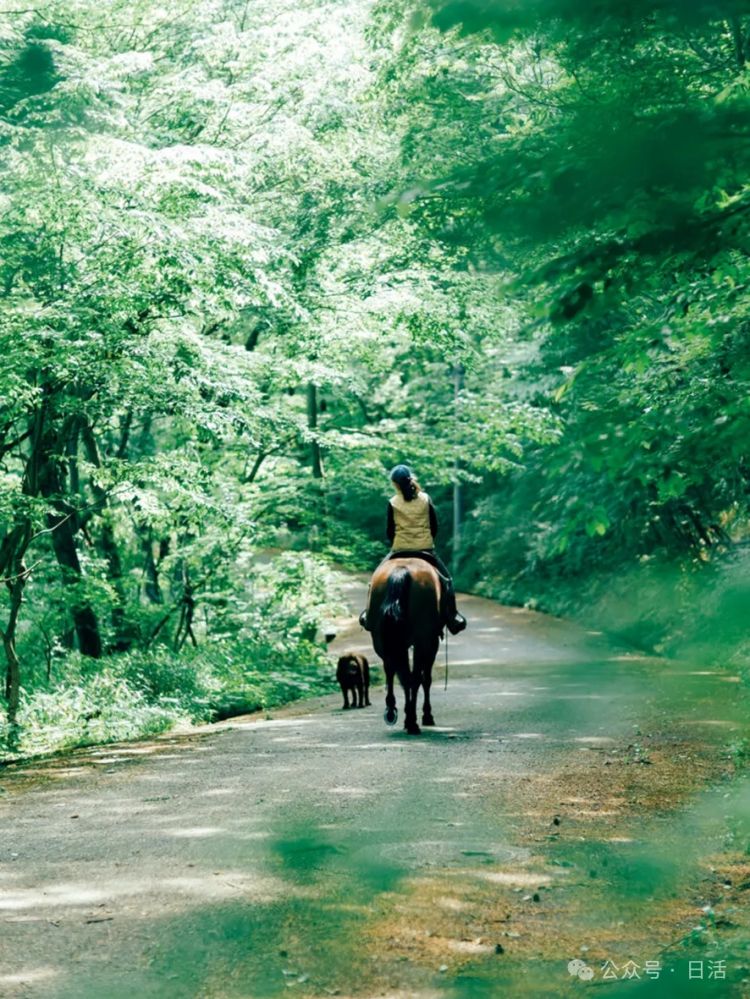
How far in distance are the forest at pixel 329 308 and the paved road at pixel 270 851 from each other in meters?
1.00

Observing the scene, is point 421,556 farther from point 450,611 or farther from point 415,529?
point 450,611

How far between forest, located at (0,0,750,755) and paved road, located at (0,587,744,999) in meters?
1.00

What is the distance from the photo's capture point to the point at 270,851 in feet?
8.98

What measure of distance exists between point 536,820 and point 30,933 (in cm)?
319

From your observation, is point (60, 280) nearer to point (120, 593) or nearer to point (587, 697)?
point (120, 593)

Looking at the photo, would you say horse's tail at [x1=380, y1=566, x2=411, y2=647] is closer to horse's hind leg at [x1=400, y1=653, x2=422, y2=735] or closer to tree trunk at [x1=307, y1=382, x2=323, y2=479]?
horse's hind leg at [x1=400, y1=653, x2=422, y2=735]

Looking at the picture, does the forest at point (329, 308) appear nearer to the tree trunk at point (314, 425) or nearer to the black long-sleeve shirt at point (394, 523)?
the tree trunk at point (314, 425)

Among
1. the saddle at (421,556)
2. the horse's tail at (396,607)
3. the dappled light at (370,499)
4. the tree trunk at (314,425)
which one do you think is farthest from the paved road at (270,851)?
the tree trunk at (314,425)

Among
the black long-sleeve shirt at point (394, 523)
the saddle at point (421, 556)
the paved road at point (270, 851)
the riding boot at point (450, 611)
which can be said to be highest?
the black long-sleeve shirt at point (394, 523)

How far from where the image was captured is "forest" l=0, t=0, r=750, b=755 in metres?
2.70

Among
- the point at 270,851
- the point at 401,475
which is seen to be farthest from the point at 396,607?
the point at 270,851

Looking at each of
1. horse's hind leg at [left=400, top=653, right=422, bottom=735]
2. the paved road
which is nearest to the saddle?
horse's hind leg at [left=400, top=653, right=422, bottom=735]

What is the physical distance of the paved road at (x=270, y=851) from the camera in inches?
141

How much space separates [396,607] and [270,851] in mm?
7956
